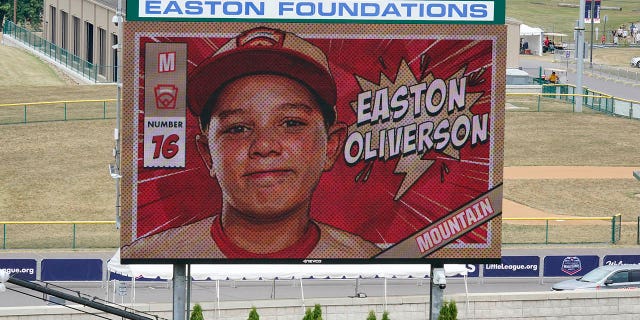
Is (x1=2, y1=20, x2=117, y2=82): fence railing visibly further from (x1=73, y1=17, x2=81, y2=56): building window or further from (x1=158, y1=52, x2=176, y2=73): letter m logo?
(x1=158, y1=52, x2=176, y2=73): letter m logo

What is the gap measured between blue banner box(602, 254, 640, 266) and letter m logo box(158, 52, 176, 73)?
22.8 metres

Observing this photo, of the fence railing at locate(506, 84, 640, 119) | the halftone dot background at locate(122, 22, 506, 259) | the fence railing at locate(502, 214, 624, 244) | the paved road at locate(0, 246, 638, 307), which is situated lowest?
the paved road at locate(0, 246, 638, 307)

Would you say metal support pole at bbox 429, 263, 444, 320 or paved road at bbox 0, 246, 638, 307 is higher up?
metal support pole at bbox 429, 263, 444, 320

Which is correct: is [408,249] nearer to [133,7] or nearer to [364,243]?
[364,243]

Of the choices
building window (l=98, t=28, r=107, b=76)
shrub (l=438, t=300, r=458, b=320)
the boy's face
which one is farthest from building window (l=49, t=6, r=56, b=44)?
the boy's face

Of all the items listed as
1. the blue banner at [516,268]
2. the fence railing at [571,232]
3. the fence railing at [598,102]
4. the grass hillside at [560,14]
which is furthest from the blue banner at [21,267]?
the grass hillside at [560,14]

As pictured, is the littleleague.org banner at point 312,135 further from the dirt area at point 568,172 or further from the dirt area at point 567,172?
the dirt area at point 568,172

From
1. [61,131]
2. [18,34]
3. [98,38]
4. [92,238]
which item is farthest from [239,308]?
[18,34]

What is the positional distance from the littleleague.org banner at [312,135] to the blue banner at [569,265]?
18809 mm

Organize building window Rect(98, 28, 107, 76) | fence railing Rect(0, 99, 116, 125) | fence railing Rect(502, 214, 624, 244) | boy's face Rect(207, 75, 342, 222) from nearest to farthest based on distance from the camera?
boy's face Rect(207, 75, 342, 222)
fence railing Rect(502, 214, 624, 244)
fence railing Rect(0, 99, 116, 125)
building window Rect(98, 28, 107, 76)

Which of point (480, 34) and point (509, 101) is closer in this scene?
point (480, 34)

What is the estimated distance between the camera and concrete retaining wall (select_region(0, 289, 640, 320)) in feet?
123

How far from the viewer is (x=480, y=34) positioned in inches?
1016

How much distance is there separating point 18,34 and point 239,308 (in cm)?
6452
